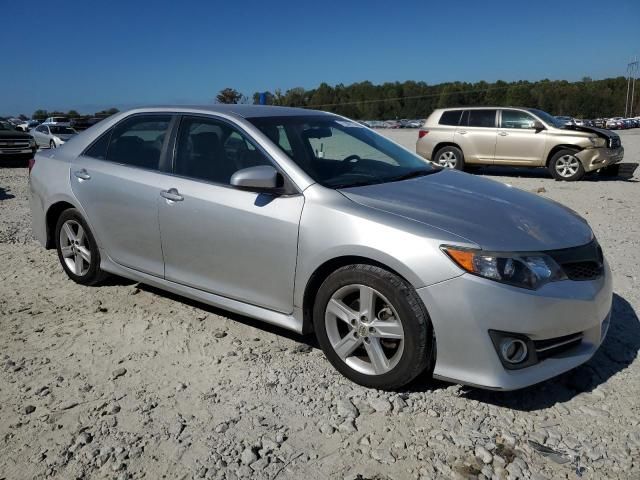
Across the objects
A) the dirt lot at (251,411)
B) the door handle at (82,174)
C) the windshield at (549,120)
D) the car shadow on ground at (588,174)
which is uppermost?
the windshield at (549,120)

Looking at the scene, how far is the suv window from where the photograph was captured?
529 inches

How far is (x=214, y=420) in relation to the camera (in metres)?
2.88

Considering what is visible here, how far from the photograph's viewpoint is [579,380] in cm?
328

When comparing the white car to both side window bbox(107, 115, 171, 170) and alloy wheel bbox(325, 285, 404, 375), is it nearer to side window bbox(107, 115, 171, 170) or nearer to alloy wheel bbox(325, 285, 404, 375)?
side window bbox(107, 115, 171, 170)

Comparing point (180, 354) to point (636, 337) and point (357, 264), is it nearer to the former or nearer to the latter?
point (357, 264)

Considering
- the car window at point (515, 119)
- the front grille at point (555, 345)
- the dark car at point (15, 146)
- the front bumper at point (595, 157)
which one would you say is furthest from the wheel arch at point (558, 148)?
the dark car at point (15, 146)

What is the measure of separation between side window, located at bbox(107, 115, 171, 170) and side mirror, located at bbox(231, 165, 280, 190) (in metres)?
1.05

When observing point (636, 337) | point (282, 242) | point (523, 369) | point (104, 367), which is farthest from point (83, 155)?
point (636, 337)

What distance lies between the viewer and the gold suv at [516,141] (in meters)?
12.4

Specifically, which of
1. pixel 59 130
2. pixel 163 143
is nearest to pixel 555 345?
A: pixel 163 143

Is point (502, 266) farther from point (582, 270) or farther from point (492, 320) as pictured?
point (582, 270)

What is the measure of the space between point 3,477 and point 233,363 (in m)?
1.37

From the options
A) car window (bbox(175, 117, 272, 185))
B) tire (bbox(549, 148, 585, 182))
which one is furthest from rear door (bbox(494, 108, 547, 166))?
car window (bbox(175, 117, 272, 185))

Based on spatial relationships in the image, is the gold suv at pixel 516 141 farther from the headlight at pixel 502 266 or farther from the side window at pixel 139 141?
the headlight at pixel 502 266
